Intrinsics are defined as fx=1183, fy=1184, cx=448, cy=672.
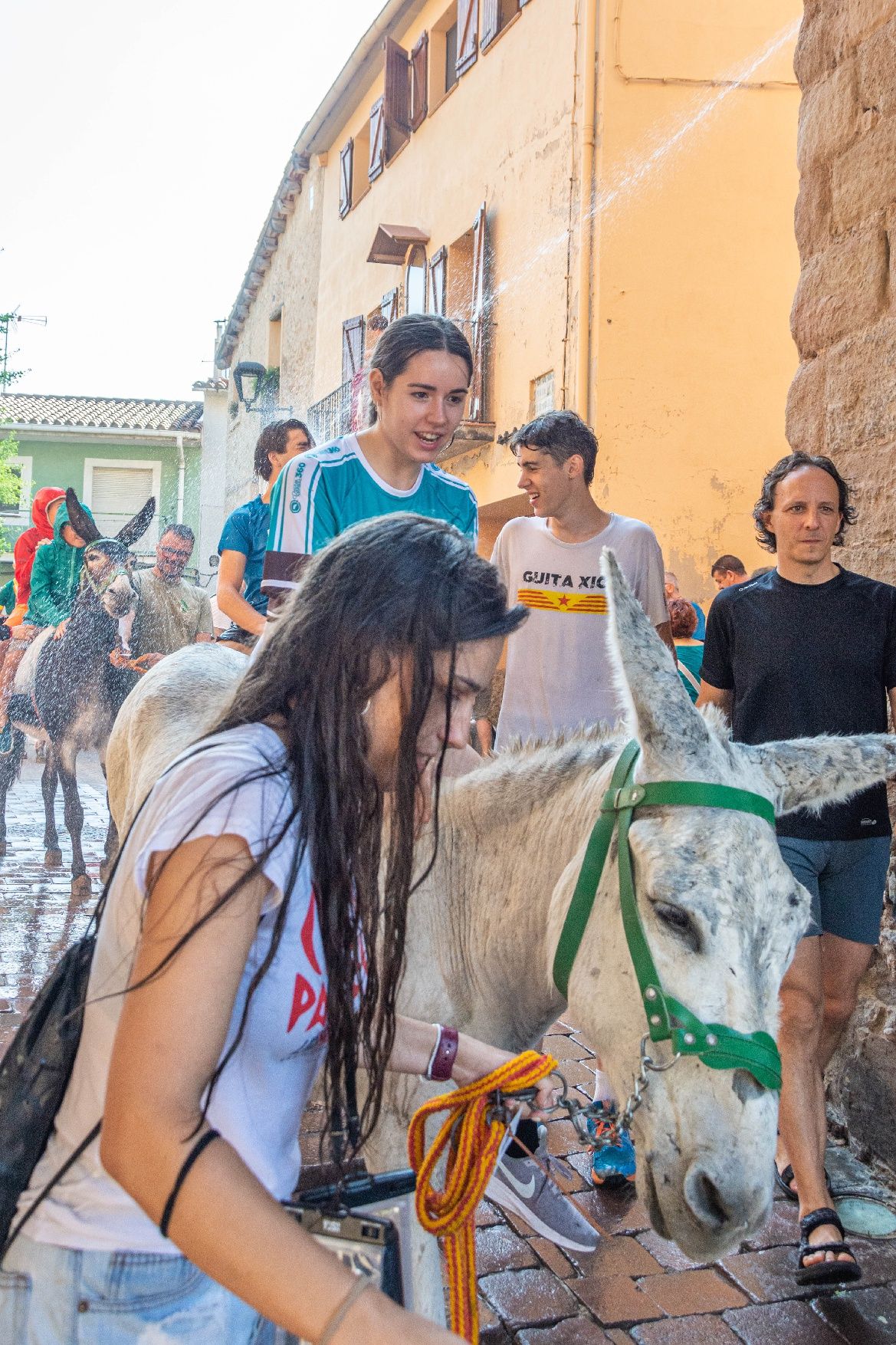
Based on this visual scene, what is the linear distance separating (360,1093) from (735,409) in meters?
10.7

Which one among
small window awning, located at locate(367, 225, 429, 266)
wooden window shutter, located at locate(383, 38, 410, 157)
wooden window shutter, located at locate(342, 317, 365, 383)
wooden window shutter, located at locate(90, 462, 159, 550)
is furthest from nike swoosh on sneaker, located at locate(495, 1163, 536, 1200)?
wooden window shutter, located at locate(90, 462, 159, 550)

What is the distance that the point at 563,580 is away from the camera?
4160 millimetres

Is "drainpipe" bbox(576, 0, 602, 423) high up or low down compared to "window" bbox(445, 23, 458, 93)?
down

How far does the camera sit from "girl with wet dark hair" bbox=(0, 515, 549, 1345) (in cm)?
112

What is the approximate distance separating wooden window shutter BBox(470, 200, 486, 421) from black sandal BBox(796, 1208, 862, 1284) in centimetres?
1199

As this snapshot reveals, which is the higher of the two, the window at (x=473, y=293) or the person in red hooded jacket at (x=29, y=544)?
the window at (x=473, y=293)

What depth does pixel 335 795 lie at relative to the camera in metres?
1.34

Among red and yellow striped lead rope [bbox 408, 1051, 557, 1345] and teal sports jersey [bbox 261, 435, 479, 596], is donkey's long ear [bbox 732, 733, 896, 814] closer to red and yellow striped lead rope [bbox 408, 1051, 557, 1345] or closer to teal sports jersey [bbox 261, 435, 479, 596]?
red and yellow striped lead rope [bbox 408, 1051, 557, 1345]

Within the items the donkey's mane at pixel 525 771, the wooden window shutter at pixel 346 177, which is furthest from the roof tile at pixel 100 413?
the donkey's mane at pixel 525 771

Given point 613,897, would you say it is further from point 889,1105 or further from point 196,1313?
point 889,1105

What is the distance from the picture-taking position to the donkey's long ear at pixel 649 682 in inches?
81.2

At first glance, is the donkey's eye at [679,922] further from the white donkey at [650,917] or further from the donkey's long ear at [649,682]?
the donkey's long ear at [649,682]

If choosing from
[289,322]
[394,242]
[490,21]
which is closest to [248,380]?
[289,322]

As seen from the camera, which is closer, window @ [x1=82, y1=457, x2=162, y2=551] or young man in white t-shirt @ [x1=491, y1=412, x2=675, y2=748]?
young man in white t-shirt @ [x1=491, y1=412, x2=675, y2=748]
